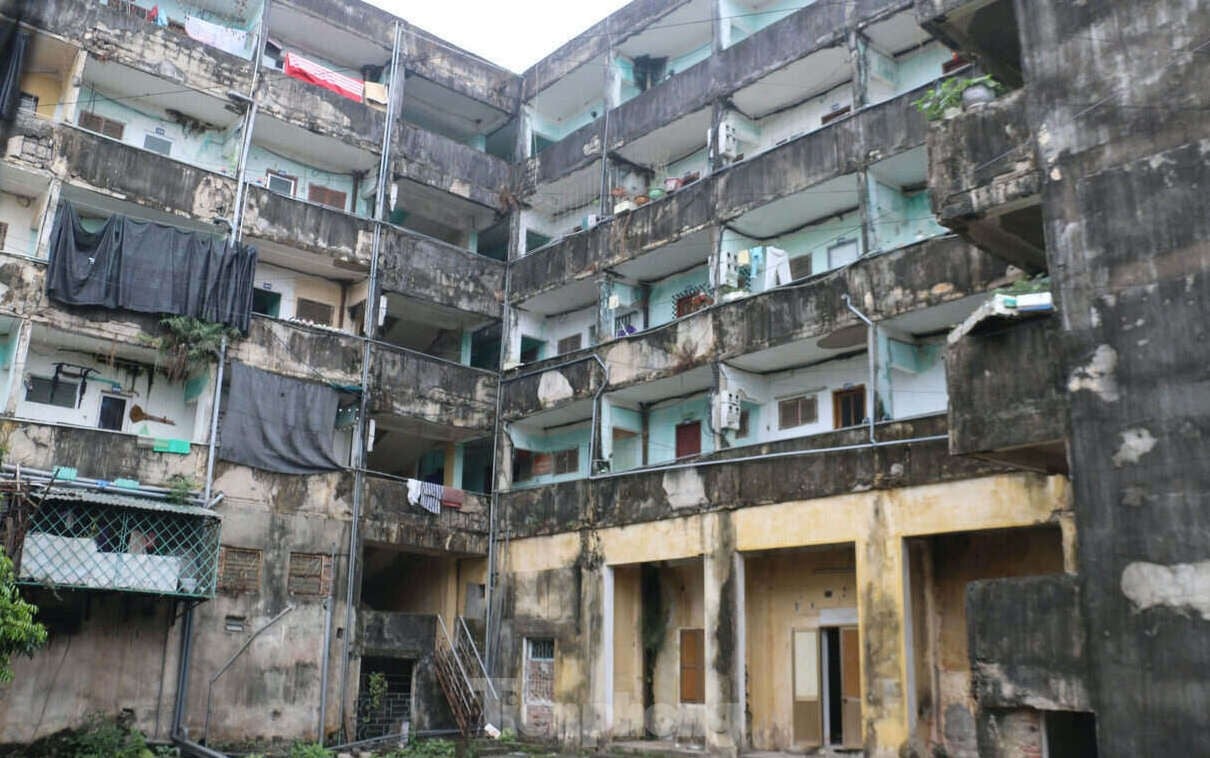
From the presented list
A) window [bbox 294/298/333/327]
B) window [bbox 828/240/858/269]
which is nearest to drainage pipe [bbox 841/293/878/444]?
window [bbox 828/240/858/269]

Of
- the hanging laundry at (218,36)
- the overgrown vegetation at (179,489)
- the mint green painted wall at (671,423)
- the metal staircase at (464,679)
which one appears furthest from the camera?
the hanging laundry at (218,36)

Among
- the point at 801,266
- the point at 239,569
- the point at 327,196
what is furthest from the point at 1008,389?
the point at 327,196

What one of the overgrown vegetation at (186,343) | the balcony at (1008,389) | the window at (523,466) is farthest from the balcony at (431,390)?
the balcony at (1008,389)

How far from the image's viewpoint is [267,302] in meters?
28.3

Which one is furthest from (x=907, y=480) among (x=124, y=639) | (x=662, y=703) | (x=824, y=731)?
(x=124, y=639)

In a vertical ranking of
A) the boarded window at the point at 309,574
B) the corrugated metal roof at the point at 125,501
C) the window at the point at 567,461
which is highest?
the window at the point at 567,461

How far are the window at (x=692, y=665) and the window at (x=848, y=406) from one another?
597cm

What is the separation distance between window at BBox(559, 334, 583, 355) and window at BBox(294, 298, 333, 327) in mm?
6476

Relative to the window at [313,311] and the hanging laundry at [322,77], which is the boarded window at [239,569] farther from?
the hanging laundry at [322,77]

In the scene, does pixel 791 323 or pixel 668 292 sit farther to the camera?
pixel 668 292

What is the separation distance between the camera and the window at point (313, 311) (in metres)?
28.5

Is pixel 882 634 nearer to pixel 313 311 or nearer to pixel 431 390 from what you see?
pixel 431 390

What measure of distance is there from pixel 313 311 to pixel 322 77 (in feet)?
20.5

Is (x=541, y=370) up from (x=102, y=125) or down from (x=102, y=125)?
down
